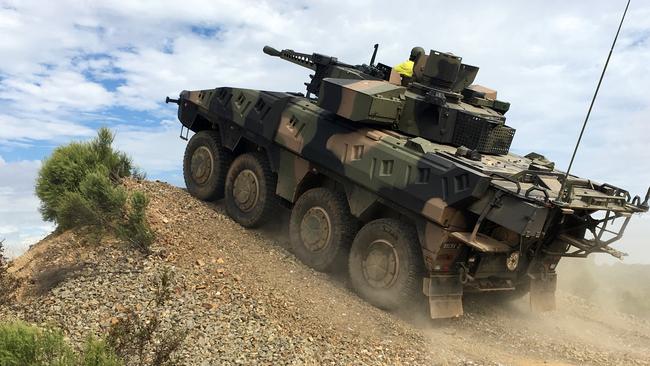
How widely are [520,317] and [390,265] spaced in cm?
254

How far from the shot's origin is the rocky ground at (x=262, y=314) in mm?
6832

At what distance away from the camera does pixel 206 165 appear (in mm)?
12133

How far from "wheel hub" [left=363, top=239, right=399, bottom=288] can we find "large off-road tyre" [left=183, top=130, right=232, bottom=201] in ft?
13.6

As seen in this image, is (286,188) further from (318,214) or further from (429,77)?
(429,77)

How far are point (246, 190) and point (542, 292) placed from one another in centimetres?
521

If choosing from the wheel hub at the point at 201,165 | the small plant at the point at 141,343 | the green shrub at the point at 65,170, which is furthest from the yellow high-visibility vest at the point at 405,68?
the small plant at the point at 141,343

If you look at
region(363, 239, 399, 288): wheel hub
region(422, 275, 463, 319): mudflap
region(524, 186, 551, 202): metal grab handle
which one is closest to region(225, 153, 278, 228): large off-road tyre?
region(363, 239, 399, 288): wheel hub

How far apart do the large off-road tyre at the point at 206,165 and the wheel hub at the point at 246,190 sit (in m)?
0.72

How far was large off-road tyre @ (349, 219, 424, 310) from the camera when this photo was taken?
830cm

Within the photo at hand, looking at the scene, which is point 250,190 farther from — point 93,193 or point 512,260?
point 512,260

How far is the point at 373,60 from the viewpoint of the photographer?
1167 centimetres

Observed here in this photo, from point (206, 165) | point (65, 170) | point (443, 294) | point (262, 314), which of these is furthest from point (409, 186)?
point (65, 170)

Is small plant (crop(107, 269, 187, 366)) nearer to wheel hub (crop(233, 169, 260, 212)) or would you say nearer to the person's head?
wheel hub (crop(233, 169, 260, 212))

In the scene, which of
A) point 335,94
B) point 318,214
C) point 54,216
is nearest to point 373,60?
point 335,94
